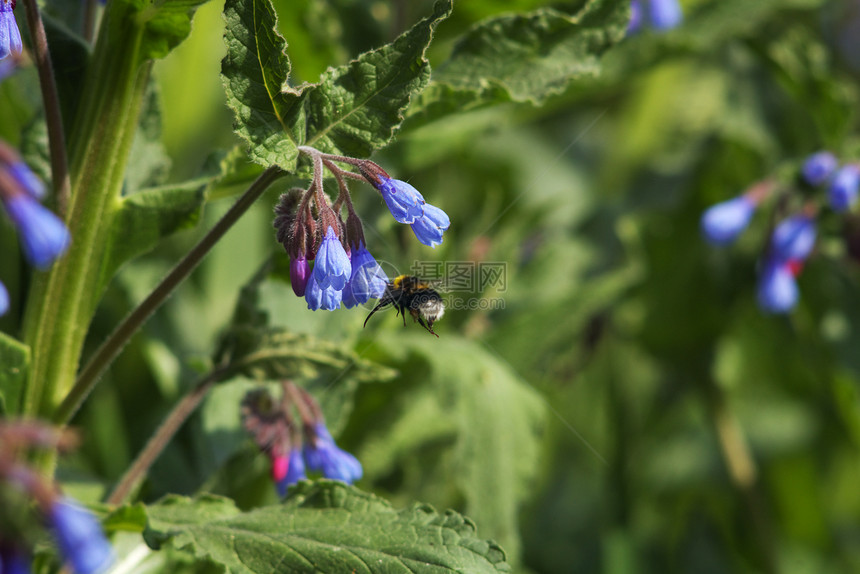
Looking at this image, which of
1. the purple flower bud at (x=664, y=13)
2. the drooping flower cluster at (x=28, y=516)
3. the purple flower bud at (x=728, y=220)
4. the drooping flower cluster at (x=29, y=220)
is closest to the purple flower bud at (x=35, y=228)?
the drooping flower cluster at (x=29, y=220)

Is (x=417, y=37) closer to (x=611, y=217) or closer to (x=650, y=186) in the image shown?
(x=611, y=217)

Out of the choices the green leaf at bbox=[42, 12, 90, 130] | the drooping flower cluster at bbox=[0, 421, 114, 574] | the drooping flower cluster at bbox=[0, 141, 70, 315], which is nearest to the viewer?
the drooping flower cluster at bbox=[0, 421, 114, 574]

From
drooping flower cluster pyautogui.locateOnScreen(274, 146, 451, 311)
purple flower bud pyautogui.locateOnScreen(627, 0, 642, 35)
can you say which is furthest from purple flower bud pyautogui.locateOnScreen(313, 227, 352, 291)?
purple flower bud pyautogui.locateOnScreen(627, 0, 642, 35)

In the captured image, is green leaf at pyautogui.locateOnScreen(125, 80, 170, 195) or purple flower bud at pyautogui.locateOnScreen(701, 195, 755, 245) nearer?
green leaf at pyautogui.locateOnScreen(125, 80, 170, 195)

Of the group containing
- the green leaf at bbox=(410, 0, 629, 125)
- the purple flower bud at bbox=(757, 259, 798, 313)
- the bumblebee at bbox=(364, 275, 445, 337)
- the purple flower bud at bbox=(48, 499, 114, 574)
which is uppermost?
the green leaf at bbox=(410, 0, 629, 125)

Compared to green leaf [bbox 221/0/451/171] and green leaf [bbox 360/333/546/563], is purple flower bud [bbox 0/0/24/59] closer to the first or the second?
green leaf [bbox 221/0/451/171]

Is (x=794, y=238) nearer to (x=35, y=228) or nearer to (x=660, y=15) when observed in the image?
(x=660, y=15)

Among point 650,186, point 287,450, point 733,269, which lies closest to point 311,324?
point 287,450

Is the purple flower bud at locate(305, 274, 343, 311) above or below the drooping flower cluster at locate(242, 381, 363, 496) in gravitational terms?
above

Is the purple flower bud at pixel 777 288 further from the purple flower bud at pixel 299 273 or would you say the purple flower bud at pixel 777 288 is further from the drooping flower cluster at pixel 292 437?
the purple flower bud at pixel 299 273
